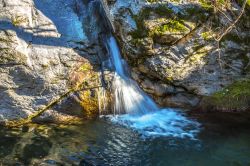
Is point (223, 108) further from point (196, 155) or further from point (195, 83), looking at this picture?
point (196, 155)

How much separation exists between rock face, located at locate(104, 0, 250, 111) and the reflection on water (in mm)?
1069

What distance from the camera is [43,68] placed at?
9445 mm

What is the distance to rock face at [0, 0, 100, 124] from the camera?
9.32m

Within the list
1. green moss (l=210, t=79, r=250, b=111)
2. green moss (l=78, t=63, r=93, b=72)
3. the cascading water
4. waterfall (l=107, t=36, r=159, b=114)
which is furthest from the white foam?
green moss (l=78, t=63, r=93, b=72)

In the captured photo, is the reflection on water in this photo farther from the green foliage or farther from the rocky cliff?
the green foliage

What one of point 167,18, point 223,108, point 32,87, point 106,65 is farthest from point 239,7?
point 32,87

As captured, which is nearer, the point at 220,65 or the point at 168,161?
the point at 168,161

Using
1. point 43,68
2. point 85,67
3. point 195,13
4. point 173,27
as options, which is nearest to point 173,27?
point 173,27

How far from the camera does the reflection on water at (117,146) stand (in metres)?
7.83

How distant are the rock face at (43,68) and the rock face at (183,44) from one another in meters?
1.17

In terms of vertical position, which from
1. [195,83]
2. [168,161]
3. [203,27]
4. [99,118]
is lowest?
[168,161]

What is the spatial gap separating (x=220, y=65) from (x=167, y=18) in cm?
164

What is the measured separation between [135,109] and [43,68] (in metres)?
2.41

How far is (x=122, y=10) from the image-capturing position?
948 cm
